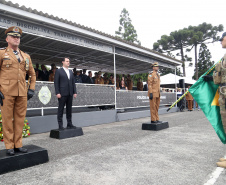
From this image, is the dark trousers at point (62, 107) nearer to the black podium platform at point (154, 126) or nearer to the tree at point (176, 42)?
the black podium platform at point (154, 126)

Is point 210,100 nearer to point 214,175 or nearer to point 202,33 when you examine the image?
point 214,175

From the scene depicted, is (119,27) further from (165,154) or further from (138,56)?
(165,154)

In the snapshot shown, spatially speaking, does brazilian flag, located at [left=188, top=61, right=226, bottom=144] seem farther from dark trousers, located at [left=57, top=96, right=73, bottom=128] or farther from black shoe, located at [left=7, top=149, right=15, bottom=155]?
black shoe, located at [left=7, top=149, right=15, bottom=155]

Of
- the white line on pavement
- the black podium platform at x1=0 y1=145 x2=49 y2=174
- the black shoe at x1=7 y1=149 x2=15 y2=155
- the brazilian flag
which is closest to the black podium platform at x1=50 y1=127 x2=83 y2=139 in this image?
the black podium platform at x1=0 y1=145 x2=49 y2=174

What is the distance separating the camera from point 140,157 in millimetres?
3324

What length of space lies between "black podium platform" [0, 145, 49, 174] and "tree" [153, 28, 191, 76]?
3541 cm

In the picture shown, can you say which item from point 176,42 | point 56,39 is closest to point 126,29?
point 176,42

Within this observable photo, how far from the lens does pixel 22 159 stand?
2.93 meters

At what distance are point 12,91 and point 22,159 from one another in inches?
42.5

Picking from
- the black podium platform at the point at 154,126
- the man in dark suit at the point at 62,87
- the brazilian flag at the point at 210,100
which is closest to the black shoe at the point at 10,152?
the man in dark suit at the point at 62,87

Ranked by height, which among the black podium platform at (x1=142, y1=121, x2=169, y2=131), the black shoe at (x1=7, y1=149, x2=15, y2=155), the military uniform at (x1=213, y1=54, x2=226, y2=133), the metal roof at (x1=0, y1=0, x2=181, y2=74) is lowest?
the black podium platform at (x1=142, y1=121, x2=169, y2=131)

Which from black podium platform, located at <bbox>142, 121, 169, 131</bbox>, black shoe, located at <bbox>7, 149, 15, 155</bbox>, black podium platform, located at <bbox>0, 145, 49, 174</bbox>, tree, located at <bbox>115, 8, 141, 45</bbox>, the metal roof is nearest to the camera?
black podium platform, located at <bbox>0, 145, 49, 174</bbox>

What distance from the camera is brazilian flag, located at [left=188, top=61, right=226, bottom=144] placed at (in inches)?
132

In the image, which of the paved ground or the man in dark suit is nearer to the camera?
the paved ground
